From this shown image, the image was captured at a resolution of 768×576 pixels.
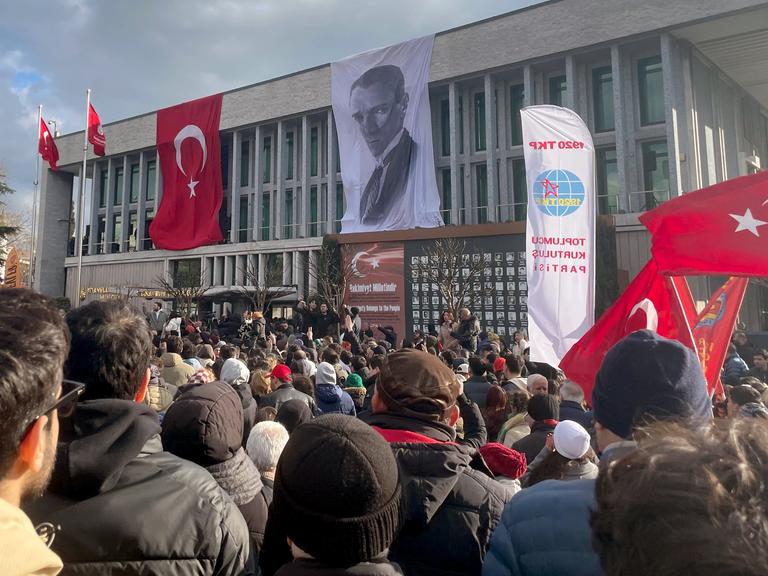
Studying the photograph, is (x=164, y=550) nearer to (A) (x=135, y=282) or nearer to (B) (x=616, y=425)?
(B) (x=616, y=425)

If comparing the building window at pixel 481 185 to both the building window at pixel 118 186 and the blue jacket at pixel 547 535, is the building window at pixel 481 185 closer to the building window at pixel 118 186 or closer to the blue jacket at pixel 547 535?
the blue jacket at pixel 547 535

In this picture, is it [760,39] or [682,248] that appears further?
[760,39]

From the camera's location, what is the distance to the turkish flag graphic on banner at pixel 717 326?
4516mm

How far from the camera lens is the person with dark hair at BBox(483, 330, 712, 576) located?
4.44ft

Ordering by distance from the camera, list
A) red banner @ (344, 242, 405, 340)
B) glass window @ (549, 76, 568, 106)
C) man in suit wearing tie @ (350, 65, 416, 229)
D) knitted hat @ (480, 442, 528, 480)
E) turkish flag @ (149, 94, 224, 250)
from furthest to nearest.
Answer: turkish flag @ (149, 94, 224, 250) < glass window @ (549, 76, 568, 106) < man in suit wearing tie @ (350, 65, 416, 229) < red banner @ (344, 242, 405, 340) < knitted hat @ (480, 442, 528, 480)

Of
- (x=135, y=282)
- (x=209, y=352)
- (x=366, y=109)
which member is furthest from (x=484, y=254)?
(x=135, y=282)

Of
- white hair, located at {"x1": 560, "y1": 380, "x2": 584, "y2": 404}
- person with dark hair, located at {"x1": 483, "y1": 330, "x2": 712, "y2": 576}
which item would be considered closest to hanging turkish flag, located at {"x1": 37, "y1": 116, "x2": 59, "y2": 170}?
white hair, located at {"x1": 560, "y1": 380, "x2": 584, "y2": 404}

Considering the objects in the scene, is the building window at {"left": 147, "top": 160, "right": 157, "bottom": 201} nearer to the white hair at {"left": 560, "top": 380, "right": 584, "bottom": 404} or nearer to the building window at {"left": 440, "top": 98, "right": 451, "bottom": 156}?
the building window at {"left": 440, "top": 98, "right": 451, "bottom": 156}

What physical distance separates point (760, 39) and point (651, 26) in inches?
173

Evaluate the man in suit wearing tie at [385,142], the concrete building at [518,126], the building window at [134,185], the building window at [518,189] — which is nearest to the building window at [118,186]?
the building window at [134,185]

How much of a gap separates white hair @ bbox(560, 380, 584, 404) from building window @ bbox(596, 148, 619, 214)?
20.3m

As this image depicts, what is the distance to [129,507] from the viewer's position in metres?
1.50

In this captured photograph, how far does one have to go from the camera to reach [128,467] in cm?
160

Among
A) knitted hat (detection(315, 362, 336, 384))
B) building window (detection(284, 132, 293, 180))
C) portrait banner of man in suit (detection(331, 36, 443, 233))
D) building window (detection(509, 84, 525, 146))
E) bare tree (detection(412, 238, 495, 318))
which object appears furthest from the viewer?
building window (detection(284, 132, 293, 180))
